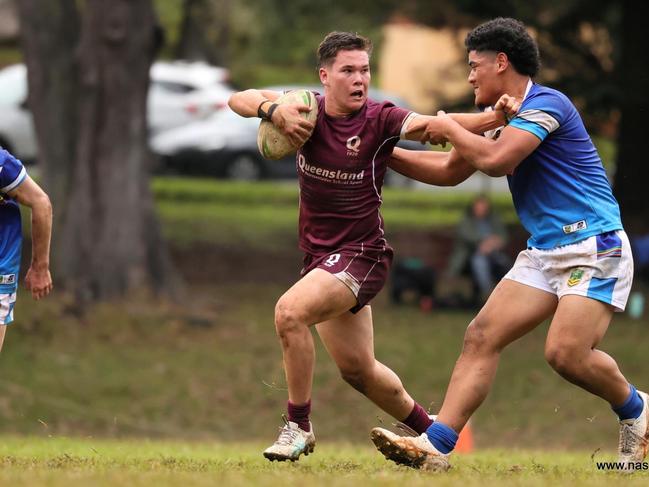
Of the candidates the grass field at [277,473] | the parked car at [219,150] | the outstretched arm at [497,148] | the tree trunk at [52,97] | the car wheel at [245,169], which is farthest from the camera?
the car wheel at [245,169]

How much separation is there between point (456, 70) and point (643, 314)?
8664mm

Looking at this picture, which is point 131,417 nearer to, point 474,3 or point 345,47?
point 474,3

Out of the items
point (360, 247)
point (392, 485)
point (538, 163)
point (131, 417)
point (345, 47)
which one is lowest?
point (131, 417)

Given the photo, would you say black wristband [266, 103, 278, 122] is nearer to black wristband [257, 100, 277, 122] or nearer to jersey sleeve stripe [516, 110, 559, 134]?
black wristband [257, 100, 277, 122]

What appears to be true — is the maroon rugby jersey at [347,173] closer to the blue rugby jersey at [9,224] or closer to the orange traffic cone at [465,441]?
the blue rugby jersey at [9,224]

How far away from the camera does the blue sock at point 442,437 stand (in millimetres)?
7250

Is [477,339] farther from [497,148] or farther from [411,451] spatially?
[497,148]

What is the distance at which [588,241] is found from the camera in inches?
281

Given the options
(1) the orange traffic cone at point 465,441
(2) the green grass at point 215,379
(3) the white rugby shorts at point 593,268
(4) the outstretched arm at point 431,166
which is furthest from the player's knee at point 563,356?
(2) the green grass at point 215,379

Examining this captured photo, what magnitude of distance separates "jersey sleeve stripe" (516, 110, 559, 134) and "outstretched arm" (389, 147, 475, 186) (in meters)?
0.69

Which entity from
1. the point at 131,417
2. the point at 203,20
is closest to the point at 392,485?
the point at 131,417

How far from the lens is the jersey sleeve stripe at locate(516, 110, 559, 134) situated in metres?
7.07

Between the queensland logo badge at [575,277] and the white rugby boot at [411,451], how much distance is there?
1.20 m

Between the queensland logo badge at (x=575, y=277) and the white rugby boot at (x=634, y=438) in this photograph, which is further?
the white rugby boot at (x=634, y=438)
